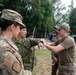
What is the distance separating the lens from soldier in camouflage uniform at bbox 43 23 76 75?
4484 millimetres

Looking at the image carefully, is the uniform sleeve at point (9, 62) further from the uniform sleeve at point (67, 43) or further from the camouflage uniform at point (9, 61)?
the uniform sleeve at point (67, 43)

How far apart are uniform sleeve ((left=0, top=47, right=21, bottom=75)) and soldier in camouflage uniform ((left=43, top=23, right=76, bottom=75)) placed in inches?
85.2

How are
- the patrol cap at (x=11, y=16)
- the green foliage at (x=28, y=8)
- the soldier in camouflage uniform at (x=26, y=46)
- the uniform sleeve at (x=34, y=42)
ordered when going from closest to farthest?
the patrol cap at (x=11, y=16) < the uniform sleeve at (x=34, y=42) < the soldier in camouflage uniform at (x=26, y=46) < the green foliage at (x=28, y=8)

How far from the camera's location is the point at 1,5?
2197cm

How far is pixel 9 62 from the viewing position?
219cm

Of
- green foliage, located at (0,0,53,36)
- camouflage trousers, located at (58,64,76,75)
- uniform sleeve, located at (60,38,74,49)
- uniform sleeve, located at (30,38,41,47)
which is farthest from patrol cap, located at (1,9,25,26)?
green foliage, located at (0,0,53,36)

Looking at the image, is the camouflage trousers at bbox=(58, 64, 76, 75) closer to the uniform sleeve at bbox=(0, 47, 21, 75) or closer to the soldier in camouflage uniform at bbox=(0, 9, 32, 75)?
the soldier in camouflage uniform at bbox=(0, 9, 32, 75)

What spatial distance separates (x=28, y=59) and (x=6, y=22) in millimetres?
2274

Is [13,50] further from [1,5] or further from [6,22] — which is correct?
[1,5]

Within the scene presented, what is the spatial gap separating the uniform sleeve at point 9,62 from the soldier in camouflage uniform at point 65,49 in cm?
216

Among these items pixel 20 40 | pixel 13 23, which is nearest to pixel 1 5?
pixel 20 40

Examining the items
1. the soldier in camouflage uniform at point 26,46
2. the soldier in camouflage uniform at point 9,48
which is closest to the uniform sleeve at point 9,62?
the soldier in camouflage uniform at point 9,48

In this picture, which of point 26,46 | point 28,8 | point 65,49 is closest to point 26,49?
point 26,46

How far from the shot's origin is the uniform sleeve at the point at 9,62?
2199 millimetres
